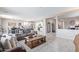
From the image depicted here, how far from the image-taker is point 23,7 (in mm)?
1669

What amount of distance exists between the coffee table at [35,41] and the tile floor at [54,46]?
0.07m

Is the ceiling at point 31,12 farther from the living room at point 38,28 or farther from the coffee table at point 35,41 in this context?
the coffee table at point 35,41

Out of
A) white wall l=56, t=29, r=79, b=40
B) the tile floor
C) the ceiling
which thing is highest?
the ceiling

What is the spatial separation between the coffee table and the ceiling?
1.54ft

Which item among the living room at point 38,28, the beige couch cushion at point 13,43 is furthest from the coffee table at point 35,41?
the beige couch cushion at point 13,43

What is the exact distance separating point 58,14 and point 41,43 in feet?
2.66

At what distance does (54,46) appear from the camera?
1808mm

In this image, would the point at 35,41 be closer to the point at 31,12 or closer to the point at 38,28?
the point at 38,28

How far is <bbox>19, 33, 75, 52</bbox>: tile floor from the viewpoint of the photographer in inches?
67.5

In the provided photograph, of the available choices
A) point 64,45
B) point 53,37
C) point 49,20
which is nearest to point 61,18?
point 49,20

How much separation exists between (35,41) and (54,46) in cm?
46

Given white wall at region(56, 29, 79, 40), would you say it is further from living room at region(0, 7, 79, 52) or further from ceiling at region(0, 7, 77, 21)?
ceiling at region(0, 7, 77, 21)

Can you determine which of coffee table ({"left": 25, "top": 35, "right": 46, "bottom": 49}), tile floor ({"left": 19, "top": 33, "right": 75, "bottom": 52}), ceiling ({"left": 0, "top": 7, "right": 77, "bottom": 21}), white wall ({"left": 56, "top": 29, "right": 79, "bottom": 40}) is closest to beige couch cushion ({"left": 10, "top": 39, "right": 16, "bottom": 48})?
tile floor ({"left": 19, "top": 33, "right": 75, "bottom": 52})
